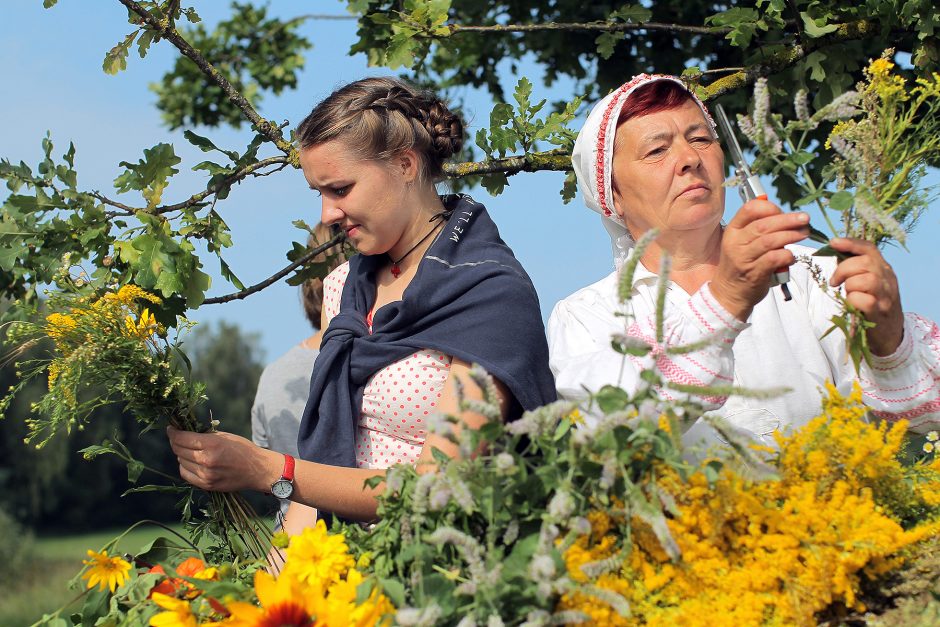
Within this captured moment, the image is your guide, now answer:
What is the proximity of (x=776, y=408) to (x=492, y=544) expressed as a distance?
1007 mm

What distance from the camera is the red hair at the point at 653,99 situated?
2.48 meters

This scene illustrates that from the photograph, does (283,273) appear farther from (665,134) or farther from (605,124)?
(665,134)

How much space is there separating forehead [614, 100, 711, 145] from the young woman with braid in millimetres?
441

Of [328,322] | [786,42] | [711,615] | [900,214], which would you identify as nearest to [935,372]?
[900,214]

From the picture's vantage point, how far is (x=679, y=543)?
155 cm

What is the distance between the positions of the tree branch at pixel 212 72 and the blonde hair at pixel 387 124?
0.95 m

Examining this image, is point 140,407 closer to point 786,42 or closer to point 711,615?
point 711,615

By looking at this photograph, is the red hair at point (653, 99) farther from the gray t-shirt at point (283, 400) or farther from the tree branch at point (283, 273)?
the gray t-shirt at point (283, 400)

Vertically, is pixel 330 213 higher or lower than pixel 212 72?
lower

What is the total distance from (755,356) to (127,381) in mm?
1442

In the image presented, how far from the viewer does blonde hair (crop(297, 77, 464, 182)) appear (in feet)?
8.50

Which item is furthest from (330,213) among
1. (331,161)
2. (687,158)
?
(687,158)

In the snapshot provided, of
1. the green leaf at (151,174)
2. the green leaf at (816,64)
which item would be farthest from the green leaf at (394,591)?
the green leaf at (816,64)

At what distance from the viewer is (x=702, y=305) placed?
6.22 feet
